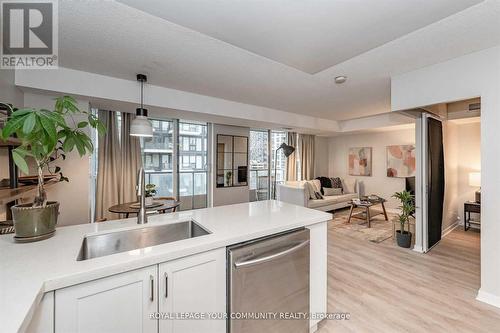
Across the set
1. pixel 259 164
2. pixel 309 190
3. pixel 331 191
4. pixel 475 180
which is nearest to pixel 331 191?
pixel 331 191

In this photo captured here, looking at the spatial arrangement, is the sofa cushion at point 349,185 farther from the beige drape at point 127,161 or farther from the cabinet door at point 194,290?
the cabinet door at point 194,290

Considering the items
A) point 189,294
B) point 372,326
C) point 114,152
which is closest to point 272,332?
point 189,294

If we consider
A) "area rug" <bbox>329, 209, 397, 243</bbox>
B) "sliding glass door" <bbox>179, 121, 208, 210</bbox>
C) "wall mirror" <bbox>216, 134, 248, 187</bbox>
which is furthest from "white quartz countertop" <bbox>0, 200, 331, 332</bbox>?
"wall mirror" <bbox>216, 134, 248, 187</bbox>

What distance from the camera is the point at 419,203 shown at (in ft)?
10.7

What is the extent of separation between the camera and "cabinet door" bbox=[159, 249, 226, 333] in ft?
3.67

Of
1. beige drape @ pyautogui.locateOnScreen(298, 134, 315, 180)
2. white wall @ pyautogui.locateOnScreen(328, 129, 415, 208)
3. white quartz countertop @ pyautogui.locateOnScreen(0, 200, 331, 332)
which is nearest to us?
white quartz countertop @ pyautogui.locateOnScreen(0, 200, 331, 332)

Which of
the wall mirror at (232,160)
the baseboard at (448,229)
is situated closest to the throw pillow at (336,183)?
the baseboard at (448,229)

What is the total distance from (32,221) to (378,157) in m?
7.01

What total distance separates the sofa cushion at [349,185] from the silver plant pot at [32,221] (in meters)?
6.41

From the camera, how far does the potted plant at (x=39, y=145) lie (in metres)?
0.99

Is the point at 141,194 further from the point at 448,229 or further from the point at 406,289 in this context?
the point at 448,229

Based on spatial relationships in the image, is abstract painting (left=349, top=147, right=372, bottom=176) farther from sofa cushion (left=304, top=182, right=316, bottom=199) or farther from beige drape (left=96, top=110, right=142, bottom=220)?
beige drape (left=96, top=110, right=142, bottom=220)

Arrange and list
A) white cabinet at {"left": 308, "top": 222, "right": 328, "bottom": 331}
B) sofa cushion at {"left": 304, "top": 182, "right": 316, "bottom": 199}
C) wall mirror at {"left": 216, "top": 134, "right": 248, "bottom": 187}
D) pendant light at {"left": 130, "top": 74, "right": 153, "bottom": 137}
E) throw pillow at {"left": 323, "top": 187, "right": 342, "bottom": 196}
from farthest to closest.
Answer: throw pillow at {"left": 323, "top": 187, "right": 342, "bottom": 196} < sofa cushion at {"left": 304, "top": 182, "right": 316, "bottom": 199} < wall mirror at {"left": 216, "top": 134, "right": 248, "bottom": 187} < pendant light at {"left": 130, "top": 74, "right": 153, "bottom": 137} < white cabinet at {"left": 308, "top": 222, "right": 328, "bottom": 331}

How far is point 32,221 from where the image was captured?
3.91 ft
